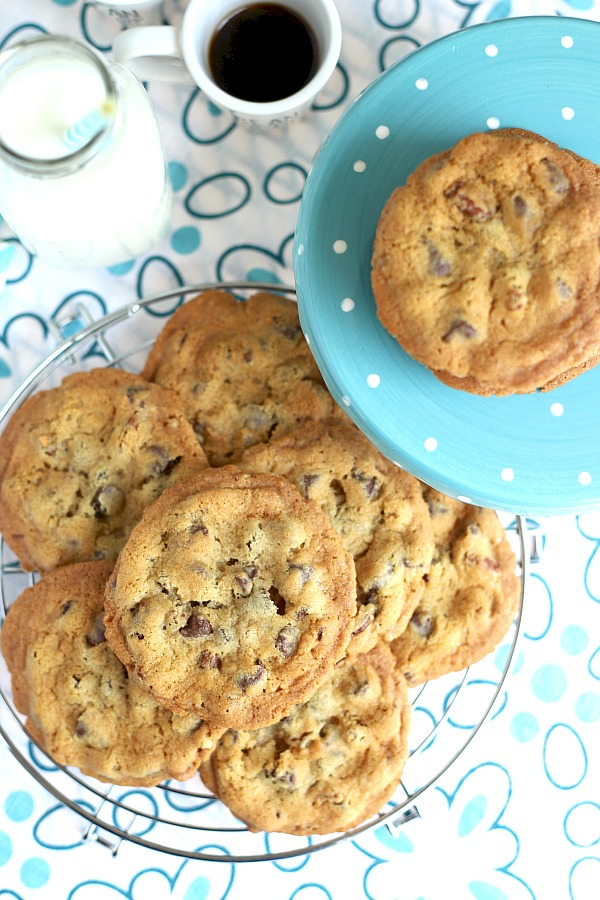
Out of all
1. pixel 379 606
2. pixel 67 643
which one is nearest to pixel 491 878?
pixel 379 606

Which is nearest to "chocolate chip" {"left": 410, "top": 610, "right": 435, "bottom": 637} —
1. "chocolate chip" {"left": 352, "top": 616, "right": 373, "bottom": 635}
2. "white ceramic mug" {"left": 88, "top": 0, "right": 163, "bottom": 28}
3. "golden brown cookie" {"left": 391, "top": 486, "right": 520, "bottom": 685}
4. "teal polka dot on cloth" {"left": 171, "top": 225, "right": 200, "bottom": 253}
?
"golden brown cookie" {"left": 391, "top": 486, "right": 520, "bottom": 685}

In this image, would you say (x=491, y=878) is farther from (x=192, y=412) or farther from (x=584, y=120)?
(x=584, y=120)

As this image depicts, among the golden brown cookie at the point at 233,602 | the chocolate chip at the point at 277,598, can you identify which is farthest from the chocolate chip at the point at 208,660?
the chocolate chip at the point at 277,598

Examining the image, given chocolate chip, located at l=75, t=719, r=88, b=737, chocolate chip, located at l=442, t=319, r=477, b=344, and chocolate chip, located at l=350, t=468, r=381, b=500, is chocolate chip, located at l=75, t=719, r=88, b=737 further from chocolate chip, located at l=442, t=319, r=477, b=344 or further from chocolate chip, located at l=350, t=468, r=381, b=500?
chocolate chip, located at l=442, t=319, r=477, b=344

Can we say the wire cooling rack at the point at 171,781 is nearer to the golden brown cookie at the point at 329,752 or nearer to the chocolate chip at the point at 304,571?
the golden brown cookie at the point at 329,752

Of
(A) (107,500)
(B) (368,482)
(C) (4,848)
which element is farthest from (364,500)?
(C) (4,848)

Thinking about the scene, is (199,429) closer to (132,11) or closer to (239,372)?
(239,372)
